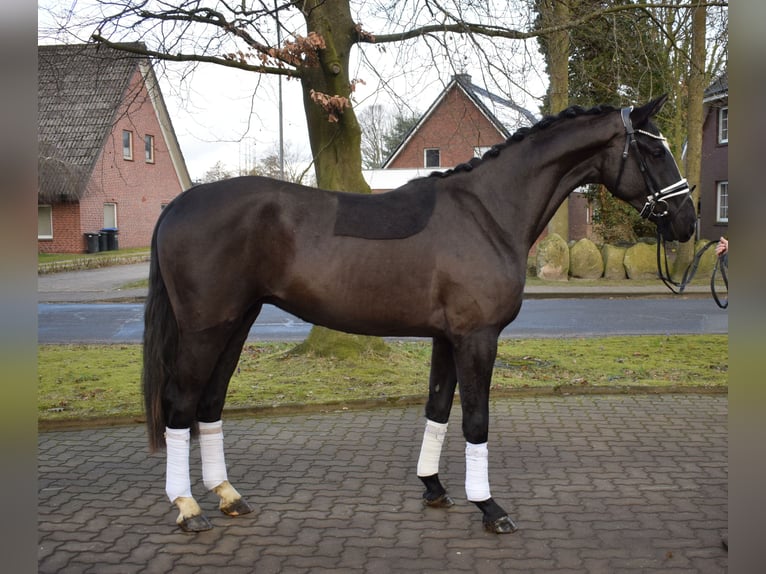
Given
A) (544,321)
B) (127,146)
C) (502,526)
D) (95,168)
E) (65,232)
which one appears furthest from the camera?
(127,146)

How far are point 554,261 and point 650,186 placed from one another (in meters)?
17.3

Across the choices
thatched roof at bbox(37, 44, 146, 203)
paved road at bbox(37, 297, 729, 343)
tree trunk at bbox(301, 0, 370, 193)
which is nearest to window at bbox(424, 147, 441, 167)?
thatched roof at bbox(37, 44, 146, 203)

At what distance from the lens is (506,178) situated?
4.28 m

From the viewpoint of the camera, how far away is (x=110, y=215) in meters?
33.3

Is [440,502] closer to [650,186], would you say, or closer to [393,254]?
[393,254]

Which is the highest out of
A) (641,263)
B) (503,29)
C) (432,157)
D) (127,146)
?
(127,146)

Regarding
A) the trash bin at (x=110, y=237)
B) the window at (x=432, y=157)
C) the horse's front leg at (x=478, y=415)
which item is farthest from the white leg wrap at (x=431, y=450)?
the window at (x=432, y=157)

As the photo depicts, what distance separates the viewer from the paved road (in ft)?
39.4

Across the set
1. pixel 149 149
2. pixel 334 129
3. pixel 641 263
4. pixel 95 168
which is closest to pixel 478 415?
pixel 334 129

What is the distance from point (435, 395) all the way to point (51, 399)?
461 centimetres
